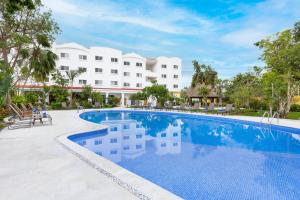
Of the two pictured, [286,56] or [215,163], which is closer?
[215,163]

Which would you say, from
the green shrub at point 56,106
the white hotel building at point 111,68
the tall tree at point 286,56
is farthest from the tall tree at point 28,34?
the tall tree at point 286,56

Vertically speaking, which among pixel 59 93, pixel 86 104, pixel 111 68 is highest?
pixel 111 68

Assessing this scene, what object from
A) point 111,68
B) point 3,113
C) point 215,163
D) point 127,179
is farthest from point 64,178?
point 111,68

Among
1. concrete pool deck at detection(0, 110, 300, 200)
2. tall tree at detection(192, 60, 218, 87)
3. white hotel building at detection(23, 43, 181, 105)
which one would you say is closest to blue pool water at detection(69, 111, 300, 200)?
concrete pool deck at detection(0, 110, 300, 200)

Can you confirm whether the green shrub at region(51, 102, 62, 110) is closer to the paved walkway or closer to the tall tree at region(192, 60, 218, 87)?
the paved walkway

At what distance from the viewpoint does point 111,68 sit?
1606 inches

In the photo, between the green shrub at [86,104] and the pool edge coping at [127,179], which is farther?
the green shrub at [86,104]

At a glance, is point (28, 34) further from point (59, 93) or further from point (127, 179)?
point (127, 179)

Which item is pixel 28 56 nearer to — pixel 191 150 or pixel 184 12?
pixel 184 12

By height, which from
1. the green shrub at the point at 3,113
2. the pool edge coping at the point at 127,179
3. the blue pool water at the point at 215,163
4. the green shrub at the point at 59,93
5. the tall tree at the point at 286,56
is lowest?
the blue pool water at the point at 215,163

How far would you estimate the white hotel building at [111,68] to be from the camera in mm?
36844

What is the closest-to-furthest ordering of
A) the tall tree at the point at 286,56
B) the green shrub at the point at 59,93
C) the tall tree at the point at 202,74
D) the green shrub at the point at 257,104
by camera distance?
the tall tree at the point at 286,56
the green shrub at the point at 257,104
the green shrub at the point at 59,93
the tall tree at the point at 202,74

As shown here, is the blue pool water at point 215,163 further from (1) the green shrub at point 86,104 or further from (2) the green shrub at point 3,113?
(1) the green shrub at point 86,104

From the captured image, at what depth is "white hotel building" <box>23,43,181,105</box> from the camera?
36844 mm
